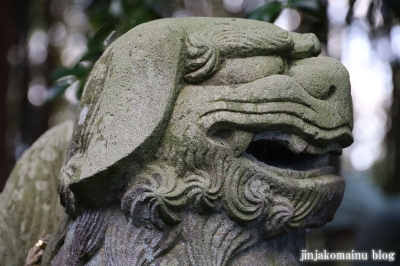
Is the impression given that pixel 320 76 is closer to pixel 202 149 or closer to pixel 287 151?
pixel 287 151

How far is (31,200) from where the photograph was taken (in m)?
2.20

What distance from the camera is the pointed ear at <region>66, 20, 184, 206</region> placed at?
4.75ft

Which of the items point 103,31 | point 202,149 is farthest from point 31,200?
point 202,149

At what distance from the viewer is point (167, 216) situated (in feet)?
4.70

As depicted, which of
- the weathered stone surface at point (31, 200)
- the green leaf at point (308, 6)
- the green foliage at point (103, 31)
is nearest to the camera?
the weathered stone surface at point (31, 200)

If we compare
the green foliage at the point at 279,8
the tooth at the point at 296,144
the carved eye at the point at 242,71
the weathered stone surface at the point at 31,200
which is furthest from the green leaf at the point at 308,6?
the weathered stone surface at the point at 31,200

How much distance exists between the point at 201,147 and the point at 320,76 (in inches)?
16.6

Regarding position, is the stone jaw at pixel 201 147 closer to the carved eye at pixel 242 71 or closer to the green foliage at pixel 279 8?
the carved eye at pixel 242 71

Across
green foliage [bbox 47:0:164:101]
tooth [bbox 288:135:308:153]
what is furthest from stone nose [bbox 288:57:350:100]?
green foliage [bbox 47:0:164:101]

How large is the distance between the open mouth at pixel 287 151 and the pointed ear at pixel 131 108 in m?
0.28

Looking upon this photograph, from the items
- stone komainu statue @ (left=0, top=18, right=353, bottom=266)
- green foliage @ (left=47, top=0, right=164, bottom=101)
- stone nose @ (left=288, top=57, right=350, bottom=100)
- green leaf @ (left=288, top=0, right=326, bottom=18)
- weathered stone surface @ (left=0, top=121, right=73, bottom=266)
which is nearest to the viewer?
stone komainu statue @ (left=0, top=18, right=353, bottom=266)

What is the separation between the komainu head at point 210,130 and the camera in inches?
57.1

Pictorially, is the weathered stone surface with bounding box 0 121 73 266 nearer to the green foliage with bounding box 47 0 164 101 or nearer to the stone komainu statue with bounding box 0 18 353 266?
the green foliage with bounding box 47 0 164 101

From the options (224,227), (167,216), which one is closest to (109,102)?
(167,216)
